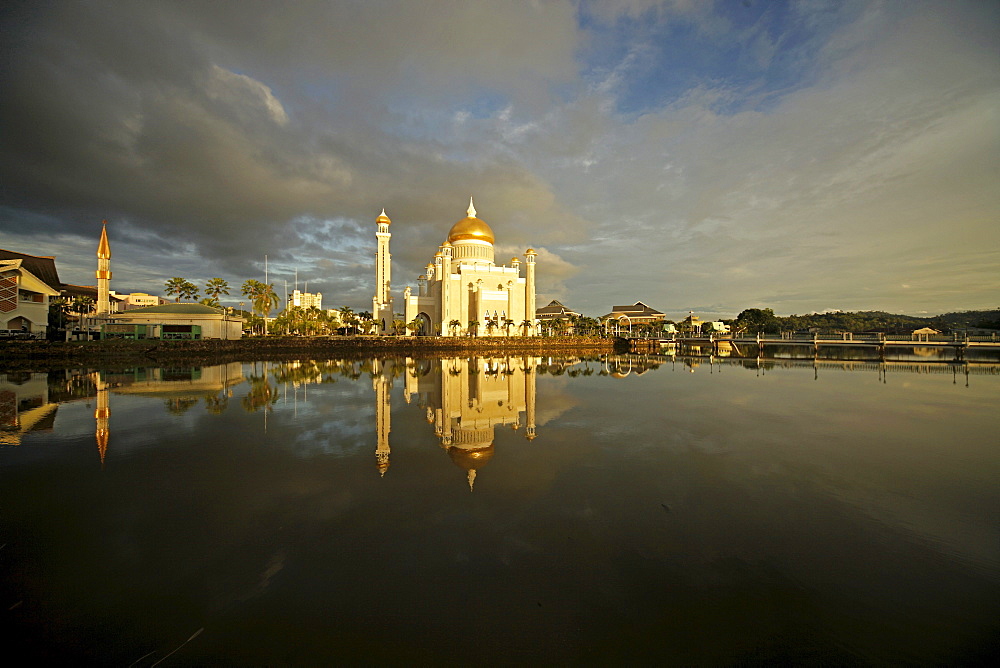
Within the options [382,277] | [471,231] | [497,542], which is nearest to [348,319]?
[382,277]

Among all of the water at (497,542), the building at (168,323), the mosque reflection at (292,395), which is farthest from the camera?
the building at (168,323)

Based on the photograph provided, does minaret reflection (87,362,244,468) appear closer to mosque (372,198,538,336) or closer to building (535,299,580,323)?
mosque (372,198,538,336)

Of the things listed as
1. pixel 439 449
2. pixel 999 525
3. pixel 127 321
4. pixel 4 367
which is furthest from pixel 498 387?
pixel 127 321

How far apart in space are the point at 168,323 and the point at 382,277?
21974mm

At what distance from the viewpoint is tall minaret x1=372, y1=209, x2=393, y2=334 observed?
165 ft

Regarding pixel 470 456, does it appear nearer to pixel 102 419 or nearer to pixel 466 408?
A: pixel 466 408

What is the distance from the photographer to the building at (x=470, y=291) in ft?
157

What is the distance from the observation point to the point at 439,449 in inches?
313

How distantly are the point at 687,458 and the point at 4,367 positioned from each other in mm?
33818

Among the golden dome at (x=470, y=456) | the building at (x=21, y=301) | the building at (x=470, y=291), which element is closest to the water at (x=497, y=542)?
the golden dome at (x=470, y=456)

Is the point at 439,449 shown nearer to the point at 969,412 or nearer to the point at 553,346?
the point at 969,412

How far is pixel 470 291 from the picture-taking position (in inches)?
1922

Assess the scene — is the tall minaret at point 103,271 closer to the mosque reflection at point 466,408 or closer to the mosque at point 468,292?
the mosque at point 468,292

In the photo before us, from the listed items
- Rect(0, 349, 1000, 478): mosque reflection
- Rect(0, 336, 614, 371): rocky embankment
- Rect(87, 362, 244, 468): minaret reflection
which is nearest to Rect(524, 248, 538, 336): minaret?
Rect(0, 336, 614, 371): rocky embankment
